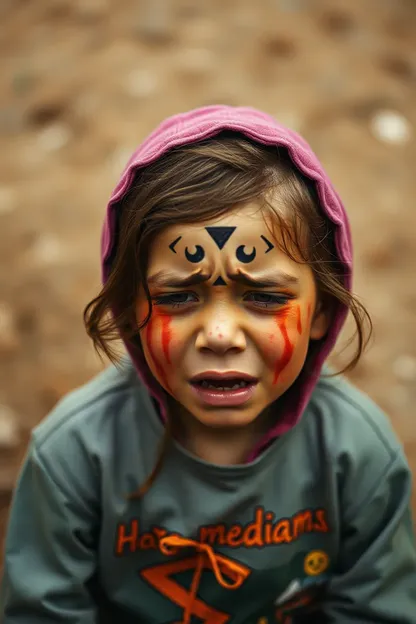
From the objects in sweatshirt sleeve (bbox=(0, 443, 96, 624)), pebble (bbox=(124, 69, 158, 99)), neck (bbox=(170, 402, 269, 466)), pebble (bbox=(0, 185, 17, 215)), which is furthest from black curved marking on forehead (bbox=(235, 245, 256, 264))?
pebble (bbox=(124, 69, 158, 99))

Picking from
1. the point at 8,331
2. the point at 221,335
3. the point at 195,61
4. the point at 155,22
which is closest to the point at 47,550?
the point at 221,335

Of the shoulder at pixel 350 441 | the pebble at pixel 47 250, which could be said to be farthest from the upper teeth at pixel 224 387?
the pebble at pixel 47 250

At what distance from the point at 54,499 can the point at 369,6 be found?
2536mm

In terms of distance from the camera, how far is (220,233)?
3.24 ft

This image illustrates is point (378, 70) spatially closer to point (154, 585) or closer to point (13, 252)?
point (13, 252)

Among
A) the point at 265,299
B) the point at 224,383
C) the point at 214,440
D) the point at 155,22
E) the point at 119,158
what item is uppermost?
the point at 155,22

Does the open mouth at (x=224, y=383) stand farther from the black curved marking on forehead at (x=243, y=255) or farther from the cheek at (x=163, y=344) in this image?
the black curved marking on forehead at (x=243, y=255)

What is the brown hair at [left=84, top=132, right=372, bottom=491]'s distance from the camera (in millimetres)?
990

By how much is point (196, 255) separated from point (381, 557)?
557 millimetres

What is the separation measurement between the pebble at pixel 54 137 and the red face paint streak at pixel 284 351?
1.75 m

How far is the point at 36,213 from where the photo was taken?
240cm

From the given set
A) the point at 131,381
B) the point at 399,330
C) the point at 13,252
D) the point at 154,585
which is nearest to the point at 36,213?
the point at 13,252

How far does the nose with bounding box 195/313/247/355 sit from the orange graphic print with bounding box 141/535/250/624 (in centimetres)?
34

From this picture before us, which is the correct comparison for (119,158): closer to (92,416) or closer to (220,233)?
(92,416)
